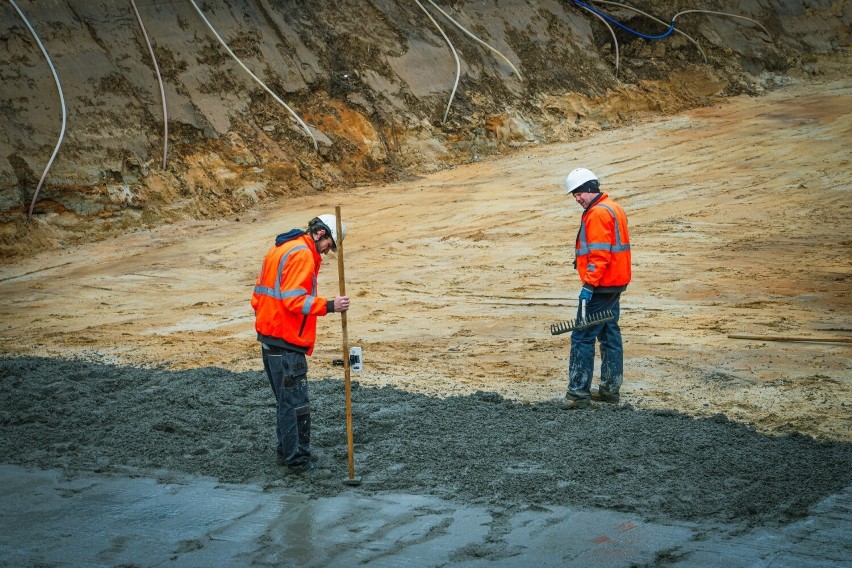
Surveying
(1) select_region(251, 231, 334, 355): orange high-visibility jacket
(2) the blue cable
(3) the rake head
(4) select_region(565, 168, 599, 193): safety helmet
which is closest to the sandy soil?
(3) the rake head

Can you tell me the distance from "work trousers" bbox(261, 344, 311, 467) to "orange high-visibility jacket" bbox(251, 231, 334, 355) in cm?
10

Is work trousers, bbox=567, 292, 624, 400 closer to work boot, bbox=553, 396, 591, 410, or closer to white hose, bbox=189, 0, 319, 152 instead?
work boot, bbox=553, 396, 591, 410

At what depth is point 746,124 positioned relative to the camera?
18.4m

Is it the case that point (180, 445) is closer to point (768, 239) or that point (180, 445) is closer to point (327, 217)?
point (327, 217)

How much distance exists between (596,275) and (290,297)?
8.61 feet

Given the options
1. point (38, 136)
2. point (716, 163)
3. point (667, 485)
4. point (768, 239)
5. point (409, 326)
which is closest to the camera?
point (667, 485)

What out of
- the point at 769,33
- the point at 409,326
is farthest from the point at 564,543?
the point at 769,33

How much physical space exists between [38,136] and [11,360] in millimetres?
6906

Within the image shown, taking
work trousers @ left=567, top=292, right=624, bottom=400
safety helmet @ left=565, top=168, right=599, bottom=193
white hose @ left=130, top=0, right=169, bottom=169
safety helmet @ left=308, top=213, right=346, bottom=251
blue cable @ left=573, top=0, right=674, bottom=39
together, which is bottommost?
work trousers @ left=567, top=292, right=624, bottom=400

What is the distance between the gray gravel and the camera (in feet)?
19.8

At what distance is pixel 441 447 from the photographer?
698 cm

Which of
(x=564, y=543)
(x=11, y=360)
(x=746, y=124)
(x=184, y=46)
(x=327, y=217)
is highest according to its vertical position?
(x=184, y=46)

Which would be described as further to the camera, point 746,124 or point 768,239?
point 746,124

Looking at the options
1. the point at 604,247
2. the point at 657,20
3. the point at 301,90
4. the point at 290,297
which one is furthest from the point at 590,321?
the point at 657,20
